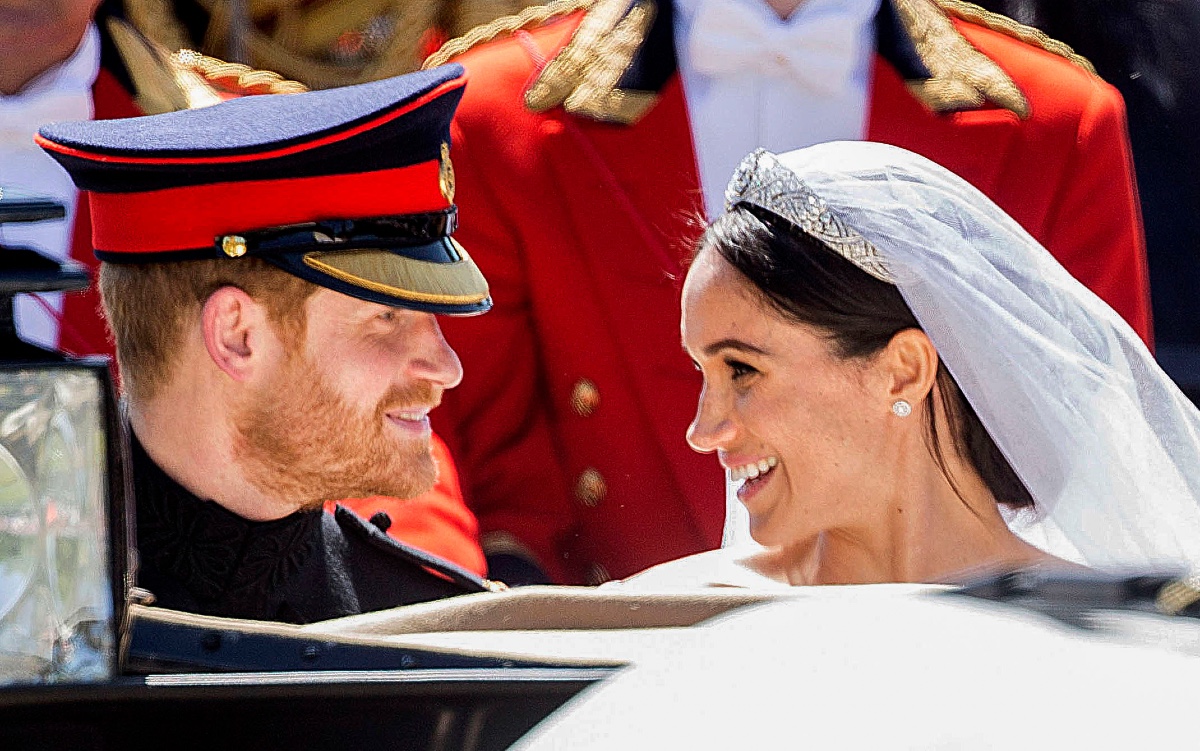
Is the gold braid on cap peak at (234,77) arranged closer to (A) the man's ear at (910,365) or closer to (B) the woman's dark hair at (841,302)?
Answer: (B) the woman's dark hair at (841,302)

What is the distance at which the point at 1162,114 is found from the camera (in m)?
3.22

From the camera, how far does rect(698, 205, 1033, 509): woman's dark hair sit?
209 cm

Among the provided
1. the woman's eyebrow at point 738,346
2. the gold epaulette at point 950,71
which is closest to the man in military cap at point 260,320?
the woman's eyebrow at point 738,346

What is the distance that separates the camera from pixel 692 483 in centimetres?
273

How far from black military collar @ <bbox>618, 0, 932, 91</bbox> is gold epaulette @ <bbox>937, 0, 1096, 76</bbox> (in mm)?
153

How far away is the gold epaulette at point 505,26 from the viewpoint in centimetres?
284

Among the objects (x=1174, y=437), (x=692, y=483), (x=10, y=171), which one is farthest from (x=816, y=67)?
(x=10, y=171)

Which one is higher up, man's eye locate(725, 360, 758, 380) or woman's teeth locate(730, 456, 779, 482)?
man's eye locate(725, 360, 758, 380)

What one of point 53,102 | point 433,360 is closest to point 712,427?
point 433,360

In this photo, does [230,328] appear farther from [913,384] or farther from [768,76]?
[768,76]

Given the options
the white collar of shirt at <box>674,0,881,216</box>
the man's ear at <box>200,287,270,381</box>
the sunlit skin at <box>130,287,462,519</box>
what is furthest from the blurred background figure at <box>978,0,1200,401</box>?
the man's ear at <box>200,287,270,381</box>

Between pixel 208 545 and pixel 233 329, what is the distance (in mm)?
246

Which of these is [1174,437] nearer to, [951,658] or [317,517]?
[317,517]

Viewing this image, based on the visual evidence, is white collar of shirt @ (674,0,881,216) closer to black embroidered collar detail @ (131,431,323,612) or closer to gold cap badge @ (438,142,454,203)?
gold cap badge @ (438,142,454,203)
